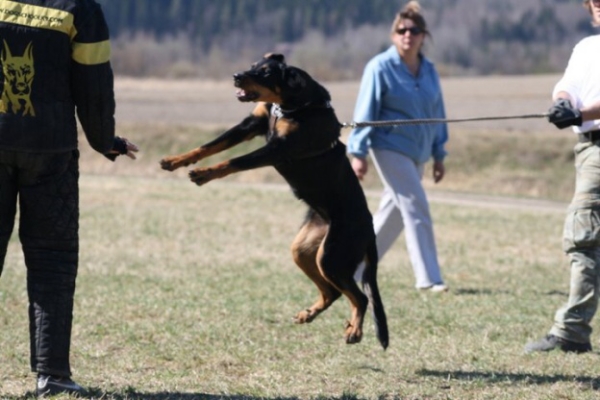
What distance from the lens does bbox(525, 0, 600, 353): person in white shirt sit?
19.6 ft

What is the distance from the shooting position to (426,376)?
573 centimetres

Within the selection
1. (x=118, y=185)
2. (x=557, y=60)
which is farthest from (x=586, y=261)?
(x=557, y=60)

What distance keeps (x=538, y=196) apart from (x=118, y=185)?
7.04m

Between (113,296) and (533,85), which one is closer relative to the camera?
(113,296)

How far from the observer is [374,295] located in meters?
6.11

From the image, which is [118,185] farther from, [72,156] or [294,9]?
[294,9]

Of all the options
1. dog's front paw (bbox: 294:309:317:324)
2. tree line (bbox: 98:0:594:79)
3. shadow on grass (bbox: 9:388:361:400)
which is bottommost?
tree line (bbox: 98:0:594:79)

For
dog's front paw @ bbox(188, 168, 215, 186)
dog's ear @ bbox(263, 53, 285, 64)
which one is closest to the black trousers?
dog's front paw @ bbox(188, 168, 215, 186)

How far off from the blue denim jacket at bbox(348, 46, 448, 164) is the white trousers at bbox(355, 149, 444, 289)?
0.31 ft

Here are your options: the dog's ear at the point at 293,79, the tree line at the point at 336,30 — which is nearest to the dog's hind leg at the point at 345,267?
the dog's ear at the point at 293,79

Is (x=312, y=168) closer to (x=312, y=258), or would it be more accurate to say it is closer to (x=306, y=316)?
(x=312, y=258)

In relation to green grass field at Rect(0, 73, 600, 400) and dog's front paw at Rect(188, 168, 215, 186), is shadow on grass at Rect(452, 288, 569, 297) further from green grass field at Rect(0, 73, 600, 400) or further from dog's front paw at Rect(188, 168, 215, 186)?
dog's front paw at Rect(188, 168, 215, 186)

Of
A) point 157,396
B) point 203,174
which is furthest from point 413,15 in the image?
point 157,396

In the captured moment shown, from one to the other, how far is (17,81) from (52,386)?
1.29 m
